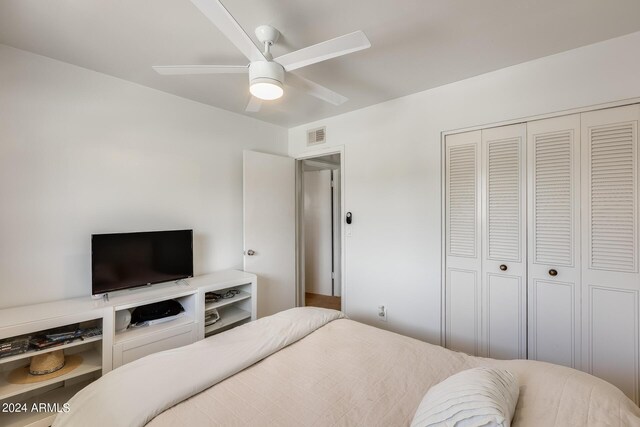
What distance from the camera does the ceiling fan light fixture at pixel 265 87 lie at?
1.49m

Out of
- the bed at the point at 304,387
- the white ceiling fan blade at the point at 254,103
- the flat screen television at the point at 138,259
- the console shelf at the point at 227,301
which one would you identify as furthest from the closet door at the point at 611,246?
the flat screen television at the point at 138,259

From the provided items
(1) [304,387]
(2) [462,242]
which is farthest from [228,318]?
(2) [462,242]

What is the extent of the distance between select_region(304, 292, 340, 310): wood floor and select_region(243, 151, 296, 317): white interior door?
66cm

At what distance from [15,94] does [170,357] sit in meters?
1.98

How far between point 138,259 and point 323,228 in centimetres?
273

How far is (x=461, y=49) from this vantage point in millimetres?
1869

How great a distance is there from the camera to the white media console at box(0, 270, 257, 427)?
1.60 meters

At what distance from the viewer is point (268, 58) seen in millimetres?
1512

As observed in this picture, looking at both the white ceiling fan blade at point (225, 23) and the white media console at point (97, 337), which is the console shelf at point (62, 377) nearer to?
the white media console at point (97, 337)

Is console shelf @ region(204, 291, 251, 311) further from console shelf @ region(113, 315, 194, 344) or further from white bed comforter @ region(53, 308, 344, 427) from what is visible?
white bed comforter @ region(53, 308, 344, 427)

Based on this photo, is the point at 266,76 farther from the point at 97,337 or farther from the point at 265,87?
the point at 97,337

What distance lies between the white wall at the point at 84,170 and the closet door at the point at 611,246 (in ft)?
9.82

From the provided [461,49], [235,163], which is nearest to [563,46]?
[461,49]

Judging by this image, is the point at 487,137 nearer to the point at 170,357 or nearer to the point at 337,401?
the point at 337,401
